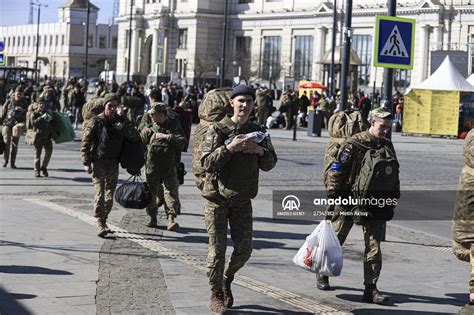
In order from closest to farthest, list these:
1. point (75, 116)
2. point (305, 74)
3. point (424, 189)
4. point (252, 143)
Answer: point (252, 143) < point (424, 189) < point (75, 116) < point (305, 74)

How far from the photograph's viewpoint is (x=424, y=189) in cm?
1867

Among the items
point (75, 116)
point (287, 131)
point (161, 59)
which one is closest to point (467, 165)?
point (75, 116)

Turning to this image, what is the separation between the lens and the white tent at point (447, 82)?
38.0 meters

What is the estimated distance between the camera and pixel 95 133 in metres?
11.4

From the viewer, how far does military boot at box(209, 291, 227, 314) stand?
24.8 ft

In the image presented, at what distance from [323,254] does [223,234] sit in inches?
47.1

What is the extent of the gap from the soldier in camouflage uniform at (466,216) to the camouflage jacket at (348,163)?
3.85ft

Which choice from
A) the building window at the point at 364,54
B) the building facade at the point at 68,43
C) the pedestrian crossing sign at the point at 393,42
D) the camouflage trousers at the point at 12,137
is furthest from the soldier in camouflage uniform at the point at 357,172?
the building facade at the point at 68,43

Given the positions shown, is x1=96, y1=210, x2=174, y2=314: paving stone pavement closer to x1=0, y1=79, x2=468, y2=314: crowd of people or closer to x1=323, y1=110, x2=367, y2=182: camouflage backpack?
x1=0, y1=79, x2=468, y2=314: crowd of people

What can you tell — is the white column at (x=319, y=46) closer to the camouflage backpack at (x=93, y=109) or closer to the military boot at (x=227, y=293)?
the camouflage backpack at (x=93, y=109)

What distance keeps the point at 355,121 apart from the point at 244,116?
2.65 metres

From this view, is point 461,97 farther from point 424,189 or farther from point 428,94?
point 424,189

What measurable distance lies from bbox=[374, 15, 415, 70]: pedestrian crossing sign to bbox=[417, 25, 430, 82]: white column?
54657mm

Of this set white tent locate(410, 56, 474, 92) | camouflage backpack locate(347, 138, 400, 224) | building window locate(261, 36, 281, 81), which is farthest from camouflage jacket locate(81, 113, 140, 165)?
building window locate(261, 36, 281, 81)
